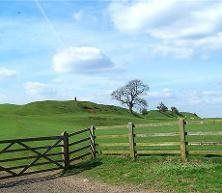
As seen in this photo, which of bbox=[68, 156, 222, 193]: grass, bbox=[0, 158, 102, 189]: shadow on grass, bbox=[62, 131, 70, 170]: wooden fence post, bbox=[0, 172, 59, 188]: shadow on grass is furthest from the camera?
bbox=[62, 131, 70, 170]: wooden fence post

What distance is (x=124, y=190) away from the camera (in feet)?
57.6

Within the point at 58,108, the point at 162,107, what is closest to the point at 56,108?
the point at 58,108

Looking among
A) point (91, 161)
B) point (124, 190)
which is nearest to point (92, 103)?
point (91, 161)

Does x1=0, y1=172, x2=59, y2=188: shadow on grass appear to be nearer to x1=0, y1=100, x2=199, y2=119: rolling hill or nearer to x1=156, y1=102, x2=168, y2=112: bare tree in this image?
x1=0, y1=100, x2=199, y2=119: rolling hill

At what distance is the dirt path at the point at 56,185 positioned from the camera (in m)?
18.0

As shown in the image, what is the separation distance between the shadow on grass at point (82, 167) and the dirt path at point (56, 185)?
780 mm

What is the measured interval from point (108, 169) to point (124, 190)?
15.1ft

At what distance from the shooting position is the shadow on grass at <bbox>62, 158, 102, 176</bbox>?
2327 centimetres

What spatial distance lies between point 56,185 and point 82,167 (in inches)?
168

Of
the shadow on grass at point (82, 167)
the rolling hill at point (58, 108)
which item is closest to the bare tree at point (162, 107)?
the rolling hill at point (58, 108)

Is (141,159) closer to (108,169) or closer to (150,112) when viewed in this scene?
(108,169)

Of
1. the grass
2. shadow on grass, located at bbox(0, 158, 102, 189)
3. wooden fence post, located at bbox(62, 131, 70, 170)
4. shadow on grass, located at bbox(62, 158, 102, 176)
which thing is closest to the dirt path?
shadow on grass, located at bbox(0, 158, 102, 189)

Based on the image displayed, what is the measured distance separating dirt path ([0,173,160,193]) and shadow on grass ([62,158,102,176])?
780mm

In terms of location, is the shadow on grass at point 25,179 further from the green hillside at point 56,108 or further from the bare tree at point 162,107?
the bare tree at point 162,107
